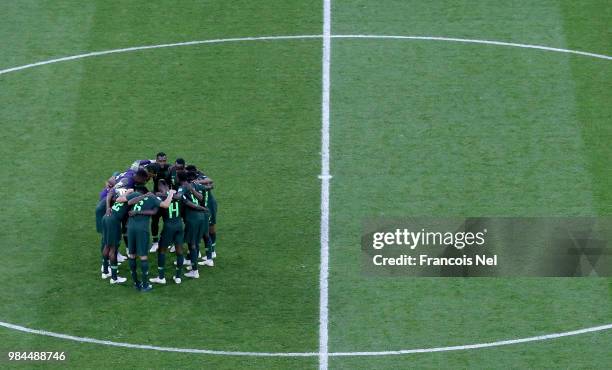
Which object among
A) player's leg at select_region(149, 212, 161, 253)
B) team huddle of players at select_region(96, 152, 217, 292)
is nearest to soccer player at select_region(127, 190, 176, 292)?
team huddle of players at select_region(96, 152, 217, 292)

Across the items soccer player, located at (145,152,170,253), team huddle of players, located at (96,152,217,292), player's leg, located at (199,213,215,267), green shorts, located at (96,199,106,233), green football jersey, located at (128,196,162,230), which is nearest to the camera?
green football jersey, located at (128,196,162,230)

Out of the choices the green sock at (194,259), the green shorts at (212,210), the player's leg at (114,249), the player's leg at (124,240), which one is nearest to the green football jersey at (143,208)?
the player's leg at (114,249)

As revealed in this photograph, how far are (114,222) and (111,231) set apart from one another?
0.15 meters

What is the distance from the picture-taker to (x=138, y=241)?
25578 millimetres

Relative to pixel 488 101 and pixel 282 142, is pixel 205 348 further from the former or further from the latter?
pixel 488 101

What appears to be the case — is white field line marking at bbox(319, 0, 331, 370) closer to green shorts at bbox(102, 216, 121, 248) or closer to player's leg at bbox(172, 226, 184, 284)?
player's leg at bbox(172, 226, 184, 284)

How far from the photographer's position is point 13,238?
2733 centimetres

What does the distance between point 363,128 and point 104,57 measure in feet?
18.1

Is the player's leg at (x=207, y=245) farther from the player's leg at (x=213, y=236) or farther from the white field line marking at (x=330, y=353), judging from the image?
the white field line marking at (x=330, y=353)

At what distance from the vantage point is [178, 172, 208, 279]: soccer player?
25.7 meters

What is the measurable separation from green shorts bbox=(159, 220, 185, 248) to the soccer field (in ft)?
2.46

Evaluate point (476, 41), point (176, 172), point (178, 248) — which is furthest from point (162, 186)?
point (476, 41)

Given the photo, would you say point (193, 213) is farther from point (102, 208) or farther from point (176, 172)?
point (102, 208)

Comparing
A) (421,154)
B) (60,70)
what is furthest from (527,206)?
(60,70)
